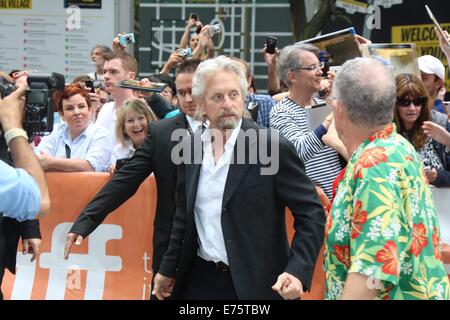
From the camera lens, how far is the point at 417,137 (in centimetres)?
564

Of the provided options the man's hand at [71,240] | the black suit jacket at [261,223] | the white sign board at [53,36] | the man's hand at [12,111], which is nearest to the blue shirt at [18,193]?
the man's hand at [12,111]

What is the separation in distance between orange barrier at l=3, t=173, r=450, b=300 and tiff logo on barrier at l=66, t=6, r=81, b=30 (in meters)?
5.26

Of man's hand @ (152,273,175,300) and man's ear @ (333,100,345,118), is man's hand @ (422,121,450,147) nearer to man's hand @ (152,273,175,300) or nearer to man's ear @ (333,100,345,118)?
man's hand @ (152,273,175,300)

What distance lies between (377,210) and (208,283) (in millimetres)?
1424

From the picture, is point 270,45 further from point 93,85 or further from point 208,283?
point 208,283

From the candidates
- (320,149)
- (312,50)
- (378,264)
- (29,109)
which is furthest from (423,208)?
(312,50)

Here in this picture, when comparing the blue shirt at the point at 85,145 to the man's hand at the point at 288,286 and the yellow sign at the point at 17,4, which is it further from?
the yellow sign at the point at 17,4

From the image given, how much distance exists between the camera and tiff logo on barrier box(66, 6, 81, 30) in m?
10.9

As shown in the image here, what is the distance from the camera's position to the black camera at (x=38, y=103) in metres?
3.54

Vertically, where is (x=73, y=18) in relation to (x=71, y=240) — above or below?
above

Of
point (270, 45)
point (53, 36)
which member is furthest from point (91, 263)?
point (53, 36)

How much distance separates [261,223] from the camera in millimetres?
4129
